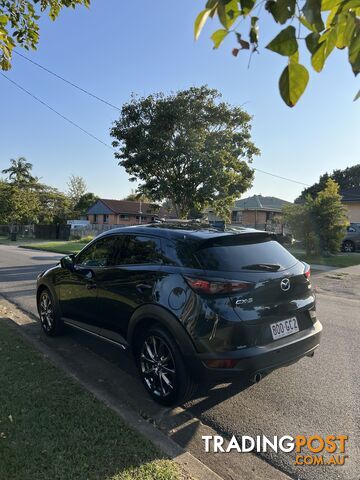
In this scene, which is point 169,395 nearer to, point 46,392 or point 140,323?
point 140,323

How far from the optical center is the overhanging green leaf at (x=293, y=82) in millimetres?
1157

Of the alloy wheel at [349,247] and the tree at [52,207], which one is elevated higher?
the tree at [52,207]

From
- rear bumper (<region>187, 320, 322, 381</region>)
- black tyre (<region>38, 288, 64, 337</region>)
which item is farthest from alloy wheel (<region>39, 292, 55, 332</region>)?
rear bumper (<region>187, 320, 322, 381</region>)

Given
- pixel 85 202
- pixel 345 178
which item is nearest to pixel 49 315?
pixel 345 178

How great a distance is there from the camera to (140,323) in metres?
3.90

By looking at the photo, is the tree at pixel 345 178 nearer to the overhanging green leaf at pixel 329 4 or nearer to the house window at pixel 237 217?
the house window at pixel 237 217

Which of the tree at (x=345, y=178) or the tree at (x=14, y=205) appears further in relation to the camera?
the tree at (x=345, y=178)

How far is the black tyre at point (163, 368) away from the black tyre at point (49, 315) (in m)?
2.07

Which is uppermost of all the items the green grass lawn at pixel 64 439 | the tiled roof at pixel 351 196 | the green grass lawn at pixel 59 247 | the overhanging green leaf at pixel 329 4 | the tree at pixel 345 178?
the tree at pixel 345 178

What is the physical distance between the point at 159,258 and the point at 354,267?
45.9 ft

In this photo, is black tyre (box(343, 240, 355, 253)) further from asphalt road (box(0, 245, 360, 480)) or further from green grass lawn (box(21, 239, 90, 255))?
asphalt road (box(0, 245, 360, 480))

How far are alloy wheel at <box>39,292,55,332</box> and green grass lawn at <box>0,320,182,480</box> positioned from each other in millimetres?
1717

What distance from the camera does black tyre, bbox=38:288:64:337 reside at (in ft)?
18.4

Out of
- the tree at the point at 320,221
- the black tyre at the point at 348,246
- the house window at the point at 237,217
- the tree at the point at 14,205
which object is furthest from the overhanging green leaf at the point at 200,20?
the house window at the point at 237,217
